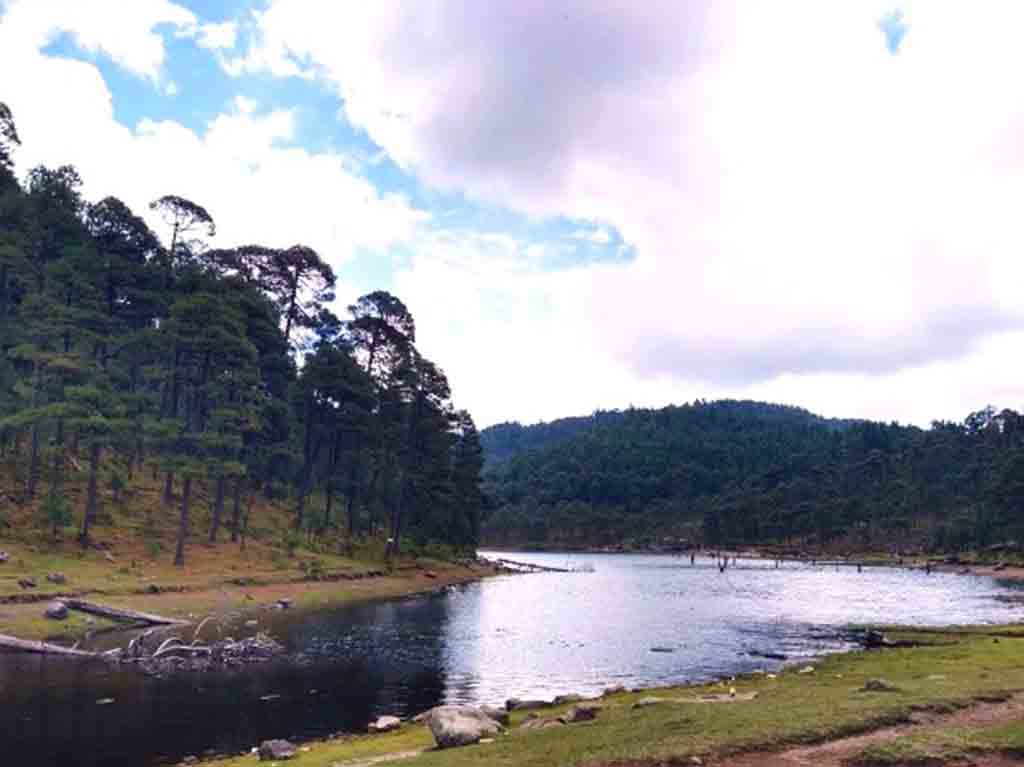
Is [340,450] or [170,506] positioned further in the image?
[340,450]

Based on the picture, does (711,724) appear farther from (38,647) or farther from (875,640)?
(38,647)

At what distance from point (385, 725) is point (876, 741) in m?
15.4

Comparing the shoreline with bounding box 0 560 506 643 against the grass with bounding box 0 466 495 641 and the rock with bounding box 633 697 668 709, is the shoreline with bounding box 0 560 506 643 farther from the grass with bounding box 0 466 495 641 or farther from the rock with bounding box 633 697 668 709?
the rock with bounding box 633 697 668 709

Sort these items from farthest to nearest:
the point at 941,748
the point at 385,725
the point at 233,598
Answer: the point at 233,598
the point at 385,725
the point at 941,748

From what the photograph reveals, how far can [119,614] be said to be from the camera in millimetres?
51812

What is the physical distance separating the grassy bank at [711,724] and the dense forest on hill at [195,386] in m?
48.0

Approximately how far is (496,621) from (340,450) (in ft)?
195

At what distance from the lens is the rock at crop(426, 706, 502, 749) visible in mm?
23734

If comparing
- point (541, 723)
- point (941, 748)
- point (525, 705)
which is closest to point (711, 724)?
point (941, 748)

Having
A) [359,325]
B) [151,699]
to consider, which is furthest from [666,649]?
[359,325]

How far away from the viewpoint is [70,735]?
2820cm

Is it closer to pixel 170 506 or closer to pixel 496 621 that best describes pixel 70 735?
pixel 496 621

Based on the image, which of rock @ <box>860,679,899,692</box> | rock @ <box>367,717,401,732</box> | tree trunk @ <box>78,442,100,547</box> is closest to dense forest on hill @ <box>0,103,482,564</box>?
tree trunk @ <box>78,442,100,547</box>

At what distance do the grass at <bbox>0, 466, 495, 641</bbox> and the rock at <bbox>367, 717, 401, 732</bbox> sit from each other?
24.7 meters
